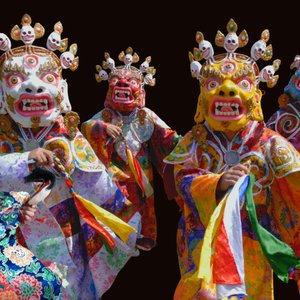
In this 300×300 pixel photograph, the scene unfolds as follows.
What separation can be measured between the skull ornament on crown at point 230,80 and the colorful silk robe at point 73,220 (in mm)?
743

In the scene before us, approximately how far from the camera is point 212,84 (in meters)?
4.95

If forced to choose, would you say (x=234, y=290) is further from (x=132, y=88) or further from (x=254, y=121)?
(x=132, y=88)

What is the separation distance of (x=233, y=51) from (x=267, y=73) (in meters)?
0.24

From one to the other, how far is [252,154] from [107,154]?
131 cm

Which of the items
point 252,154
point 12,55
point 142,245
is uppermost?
point 12,55

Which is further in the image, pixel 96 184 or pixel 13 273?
pixel 96 184

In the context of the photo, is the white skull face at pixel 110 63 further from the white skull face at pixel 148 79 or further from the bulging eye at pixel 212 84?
the bulging eye at pixel 212 84

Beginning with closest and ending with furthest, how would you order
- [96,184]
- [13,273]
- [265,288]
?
[13,273], [265,288], [96,184]

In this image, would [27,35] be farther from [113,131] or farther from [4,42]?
[113,131]

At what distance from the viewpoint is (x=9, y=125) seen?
514 cm

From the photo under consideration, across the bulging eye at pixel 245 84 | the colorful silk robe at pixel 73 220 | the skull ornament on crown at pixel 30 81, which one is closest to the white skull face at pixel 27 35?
the skull ornament on crown at pixel 30 81

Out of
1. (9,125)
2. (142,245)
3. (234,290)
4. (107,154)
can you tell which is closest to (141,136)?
(107,154)

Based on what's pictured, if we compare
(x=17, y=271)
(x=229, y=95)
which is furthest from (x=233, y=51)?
(x=17, y=271)

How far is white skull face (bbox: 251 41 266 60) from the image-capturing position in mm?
5055
